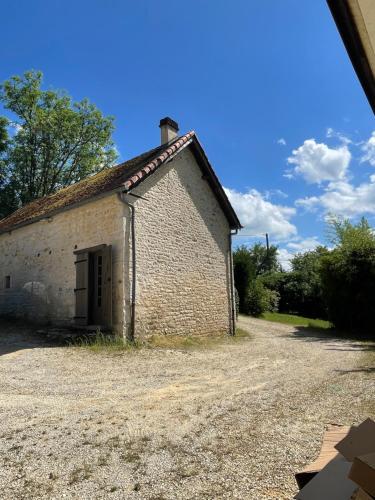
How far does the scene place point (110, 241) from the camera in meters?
10.0

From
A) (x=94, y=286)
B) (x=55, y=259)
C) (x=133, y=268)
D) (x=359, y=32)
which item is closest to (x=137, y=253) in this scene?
(x=133, y=268)

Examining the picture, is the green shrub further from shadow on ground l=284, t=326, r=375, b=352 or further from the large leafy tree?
the large leafy tree

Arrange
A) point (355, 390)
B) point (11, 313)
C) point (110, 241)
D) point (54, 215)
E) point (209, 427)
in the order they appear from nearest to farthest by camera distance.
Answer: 1. point (209, 427)
2. point (355, 390)
3. point (110, 241)
4. point (54, 215)
5. point (11, 313)

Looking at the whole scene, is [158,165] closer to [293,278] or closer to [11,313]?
[11,313]

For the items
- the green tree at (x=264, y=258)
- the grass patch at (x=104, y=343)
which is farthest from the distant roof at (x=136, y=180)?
the green tree at (x=264, y=258)

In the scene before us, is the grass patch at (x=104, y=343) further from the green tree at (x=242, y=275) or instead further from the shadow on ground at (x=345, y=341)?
the green tree at (x=242, y=275)

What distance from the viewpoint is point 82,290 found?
1029 cm

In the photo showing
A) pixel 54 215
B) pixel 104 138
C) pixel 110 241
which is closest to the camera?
pixel 110 241

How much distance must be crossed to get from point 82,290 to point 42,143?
1891cm

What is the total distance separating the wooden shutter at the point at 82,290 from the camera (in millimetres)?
10141

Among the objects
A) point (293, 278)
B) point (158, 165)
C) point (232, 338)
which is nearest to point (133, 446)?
point (158, 165)

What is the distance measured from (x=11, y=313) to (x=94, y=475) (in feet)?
38.8

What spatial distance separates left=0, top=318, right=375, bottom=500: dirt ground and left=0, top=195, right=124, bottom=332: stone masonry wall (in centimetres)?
306

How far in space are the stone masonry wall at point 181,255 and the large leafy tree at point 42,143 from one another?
1644 centimetres
